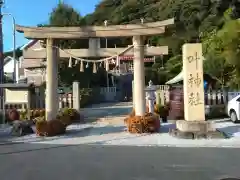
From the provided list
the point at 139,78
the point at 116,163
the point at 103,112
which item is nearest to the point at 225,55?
the point at 139,78

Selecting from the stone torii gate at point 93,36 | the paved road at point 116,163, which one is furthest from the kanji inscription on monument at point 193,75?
the paved road at point 116,163

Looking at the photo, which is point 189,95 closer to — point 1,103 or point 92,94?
point 1,103

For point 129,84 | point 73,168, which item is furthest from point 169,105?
point 129,84

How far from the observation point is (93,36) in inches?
702

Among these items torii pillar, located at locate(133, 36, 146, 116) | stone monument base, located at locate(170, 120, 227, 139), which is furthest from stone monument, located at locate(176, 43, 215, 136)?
torii pillar, located at locate(133, 36, 146, 116)

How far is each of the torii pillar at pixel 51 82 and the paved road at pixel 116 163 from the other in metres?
3.64

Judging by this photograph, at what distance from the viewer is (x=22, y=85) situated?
936 inches

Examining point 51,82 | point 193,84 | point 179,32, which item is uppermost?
point 179,32

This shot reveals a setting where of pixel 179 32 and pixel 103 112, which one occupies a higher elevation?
pixel 179 32

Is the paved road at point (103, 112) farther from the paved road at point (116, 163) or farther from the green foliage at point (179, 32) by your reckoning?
the paved road at point (116, 163)

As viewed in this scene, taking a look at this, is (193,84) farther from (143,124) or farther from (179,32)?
(179,32)

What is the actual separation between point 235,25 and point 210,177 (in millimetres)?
15533

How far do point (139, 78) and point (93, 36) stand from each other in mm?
2730

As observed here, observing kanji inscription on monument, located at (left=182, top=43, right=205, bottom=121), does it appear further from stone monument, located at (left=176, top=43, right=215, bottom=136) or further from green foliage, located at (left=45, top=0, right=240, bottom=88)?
green foliage, located at (left=45, top=0, right=240, bottom=88)
